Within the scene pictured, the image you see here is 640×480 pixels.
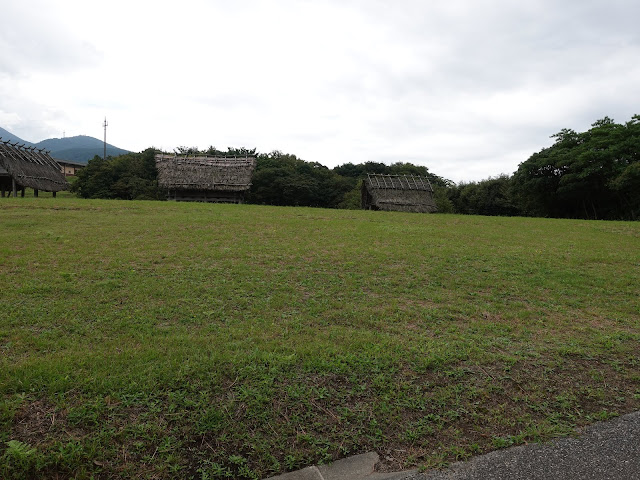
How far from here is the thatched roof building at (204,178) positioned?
28766mm

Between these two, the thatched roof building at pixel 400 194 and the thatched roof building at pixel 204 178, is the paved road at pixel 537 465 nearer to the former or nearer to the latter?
the thatched roof building at pixel 400 194

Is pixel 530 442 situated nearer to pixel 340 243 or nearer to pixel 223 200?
pixel 340 243

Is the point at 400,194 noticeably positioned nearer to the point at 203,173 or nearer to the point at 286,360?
the point at 203,173

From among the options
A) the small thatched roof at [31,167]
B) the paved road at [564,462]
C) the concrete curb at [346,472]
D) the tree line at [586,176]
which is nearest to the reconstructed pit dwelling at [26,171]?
the small thatched roof at [31,167]

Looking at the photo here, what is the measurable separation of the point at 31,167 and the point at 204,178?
474 inches

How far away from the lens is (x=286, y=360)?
365 cm

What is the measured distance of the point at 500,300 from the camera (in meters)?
6.01

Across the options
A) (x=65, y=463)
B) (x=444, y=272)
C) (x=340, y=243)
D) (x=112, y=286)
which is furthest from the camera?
(x=340, y=243)

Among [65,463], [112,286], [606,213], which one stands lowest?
[65,463]

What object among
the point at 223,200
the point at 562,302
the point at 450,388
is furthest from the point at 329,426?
the point at 223,200

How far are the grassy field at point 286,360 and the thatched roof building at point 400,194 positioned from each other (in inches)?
864

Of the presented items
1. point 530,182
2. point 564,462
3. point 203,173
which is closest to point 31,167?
point 203,173

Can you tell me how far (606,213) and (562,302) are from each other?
29529 millimetres

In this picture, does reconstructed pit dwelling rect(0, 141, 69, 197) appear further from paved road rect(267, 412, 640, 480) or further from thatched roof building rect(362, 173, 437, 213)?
paved road rect(267, 412, 640, 480)
